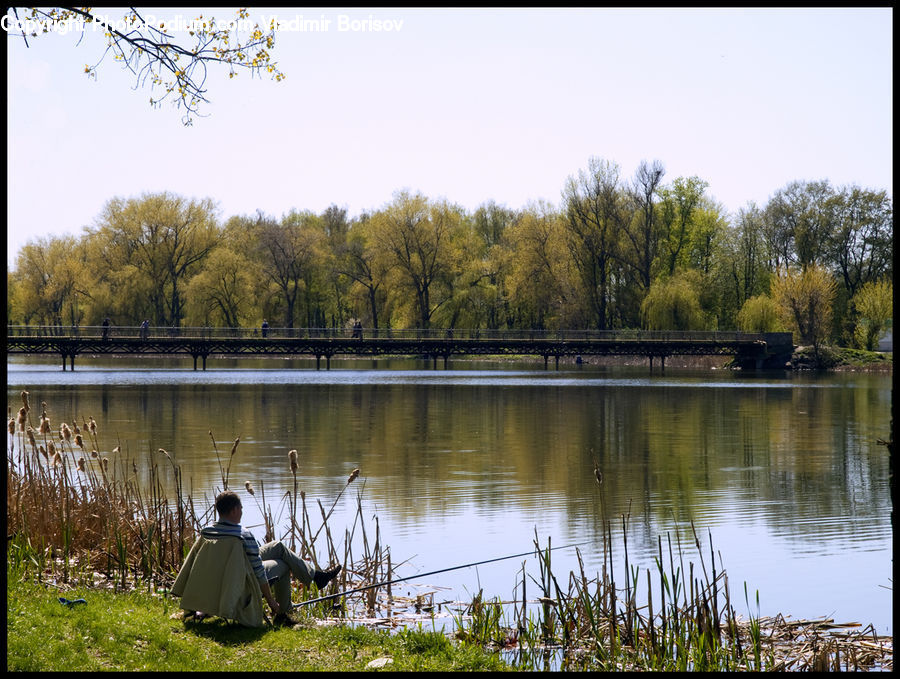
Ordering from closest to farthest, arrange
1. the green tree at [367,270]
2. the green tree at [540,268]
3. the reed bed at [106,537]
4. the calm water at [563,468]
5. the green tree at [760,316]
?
the reed bed at [106,537]
the calm water at [563,468]
the green tree at [760,316]
the green tree at [540,268]
the green tree at [367,270]

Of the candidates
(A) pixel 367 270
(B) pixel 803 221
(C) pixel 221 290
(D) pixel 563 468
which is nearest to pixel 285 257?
(A) pixel 367 270

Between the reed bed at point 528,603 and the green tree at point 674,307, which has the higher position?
the green tree at point 674,307

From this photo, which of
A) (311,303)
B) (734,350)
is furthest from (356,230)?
(734,350)

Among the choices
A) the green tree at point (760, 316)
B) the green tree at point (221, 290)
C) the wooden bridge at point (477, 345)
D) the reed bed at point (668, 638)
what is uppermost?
the green tree at point (221, 290)

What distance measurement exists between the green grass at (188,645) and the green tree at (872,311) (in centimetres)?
6033

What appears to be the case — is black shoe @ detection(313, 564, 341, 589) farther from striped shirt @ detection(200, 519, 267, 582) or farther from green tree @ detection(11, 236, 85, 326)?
green tree @ detection(11, 236, 85, 326)

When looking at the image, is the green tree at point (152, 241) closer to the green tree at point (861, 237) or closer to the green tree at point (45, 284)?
the green tree at point (45, 284)

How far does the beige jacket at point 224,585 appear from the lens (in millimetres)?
6797

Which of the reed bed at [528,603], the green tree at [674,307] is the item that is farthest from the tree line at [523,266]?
the reed bed at [528,603]

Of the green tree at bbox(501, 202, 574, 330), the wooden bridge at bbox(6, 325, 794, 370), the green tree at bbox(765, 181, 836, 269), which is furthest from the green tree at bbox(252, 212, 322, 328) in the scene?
the green tree at bbox(765, 181, 836, 269)

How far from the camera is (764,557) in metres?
10.8

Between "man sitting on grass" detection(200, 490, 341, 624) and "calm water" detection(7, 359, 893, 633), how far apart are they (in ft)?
5.94

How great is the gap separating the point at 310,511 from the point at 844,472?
29.5 ft

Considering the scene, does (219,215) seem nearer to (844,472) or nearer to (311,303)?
(311,303)
